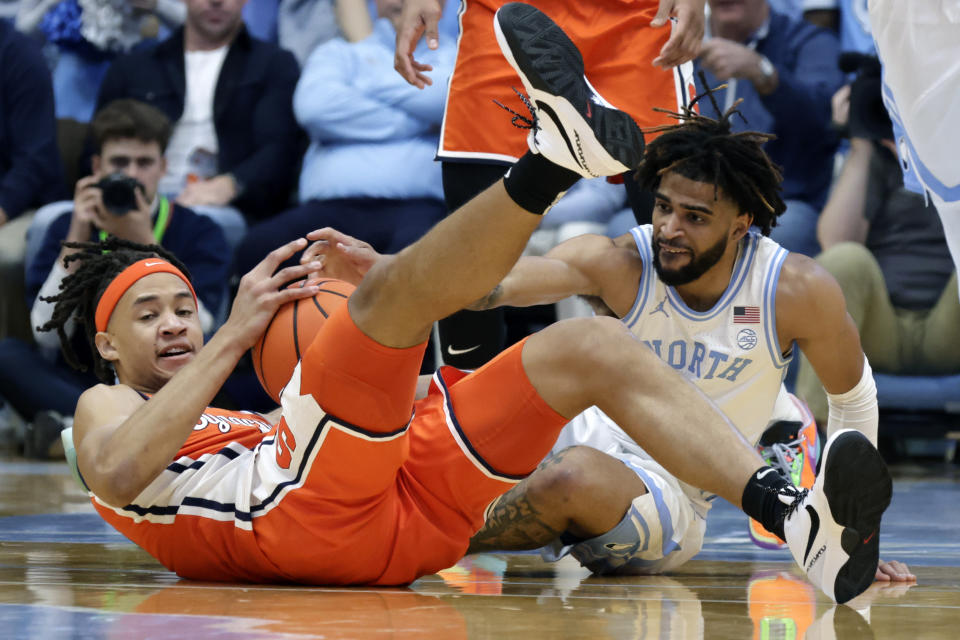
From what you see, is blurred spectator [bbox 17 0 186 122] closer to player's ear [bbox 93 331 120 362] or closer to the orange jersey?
player's ear [bbox 93 331 120 362]

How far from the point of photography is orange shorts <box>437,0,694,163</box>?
3098mm

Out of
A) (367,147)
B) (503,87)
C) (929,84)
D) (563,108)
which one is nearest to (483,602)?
(563,108)

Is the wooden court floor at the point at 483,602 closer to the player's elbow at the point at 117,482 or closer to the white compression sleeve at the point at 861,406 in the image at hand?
the player's elbow at the point at 117,482

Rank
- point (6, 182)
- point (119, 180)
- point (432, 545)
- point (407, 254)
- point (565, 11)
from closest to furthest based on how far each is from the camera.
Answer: point (407, 254)
point (432, 545)
point (565, 11)
point (119, 180)
point (6, 182)

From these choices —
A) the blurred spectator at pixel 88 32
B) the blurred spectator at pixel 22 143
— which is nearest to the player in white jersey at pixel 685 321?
the blurred spectator at pixel 22 143

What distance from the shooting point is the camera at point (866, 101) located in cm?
532

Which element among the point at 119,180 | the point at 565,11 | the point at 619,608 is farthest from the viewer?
the point at 119,180

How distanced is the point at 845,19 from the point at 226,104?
9.61 feet

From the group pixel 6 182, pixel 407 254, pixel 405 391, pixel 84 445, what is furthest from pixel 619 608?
pixel 6 182

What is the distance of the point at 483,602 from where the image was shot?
2.21 m

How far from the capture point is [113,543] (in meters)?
3.22

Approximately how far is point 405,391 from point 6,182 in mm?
4585

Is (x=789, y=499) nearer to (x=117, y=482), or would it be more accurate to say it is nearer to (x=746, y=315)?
(x=746, y=315)

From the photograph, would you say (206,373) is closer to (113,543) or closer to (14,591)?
(14,591)
